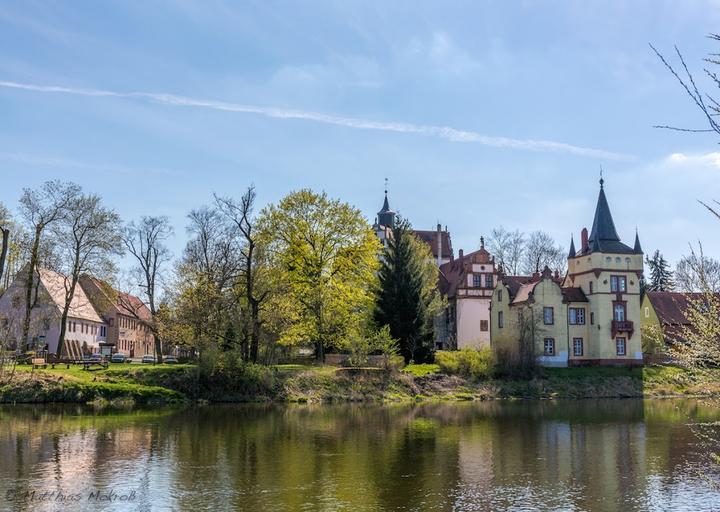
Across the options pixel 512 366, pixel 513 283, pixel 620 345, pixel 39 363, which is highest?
pixel 513 283

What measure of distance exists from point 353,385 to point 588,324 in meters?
23.7

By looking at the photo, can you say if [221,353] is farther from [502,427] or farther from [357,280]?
[502,427]

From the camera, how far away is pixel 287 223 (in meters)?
48.3

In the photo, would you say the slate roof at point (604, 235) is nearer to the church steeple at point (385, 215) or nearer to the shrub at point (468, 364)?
the shrub at point (468, 364)

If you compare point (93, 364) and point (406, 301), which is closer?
point (93, 364)

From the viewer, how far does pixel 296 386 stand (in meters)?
43.1

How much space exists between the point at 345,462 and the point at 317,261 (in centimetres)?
2874

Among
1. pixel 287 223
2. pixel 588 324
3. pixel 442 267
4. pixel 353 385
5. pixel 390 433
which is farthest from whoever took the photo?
pixel 442 267

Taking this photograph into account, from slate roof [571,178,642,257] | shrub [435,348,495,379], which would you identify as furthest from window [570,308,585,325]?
shrub [435,348,495,379]

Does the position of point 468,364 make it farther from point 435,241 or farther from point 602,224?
point 435,241

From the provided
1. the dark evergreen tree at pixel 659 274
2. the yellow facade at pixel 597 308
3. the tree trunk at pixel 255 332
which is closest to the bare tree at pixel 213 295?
the tree trunk at pixel 255 332

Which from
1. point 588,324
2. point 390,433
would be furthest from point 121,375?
point 588,324

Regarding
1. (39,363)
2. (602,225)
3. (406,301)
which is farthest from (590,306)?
(39,363)

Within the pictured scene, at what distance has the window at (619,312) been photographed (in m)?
58.0
